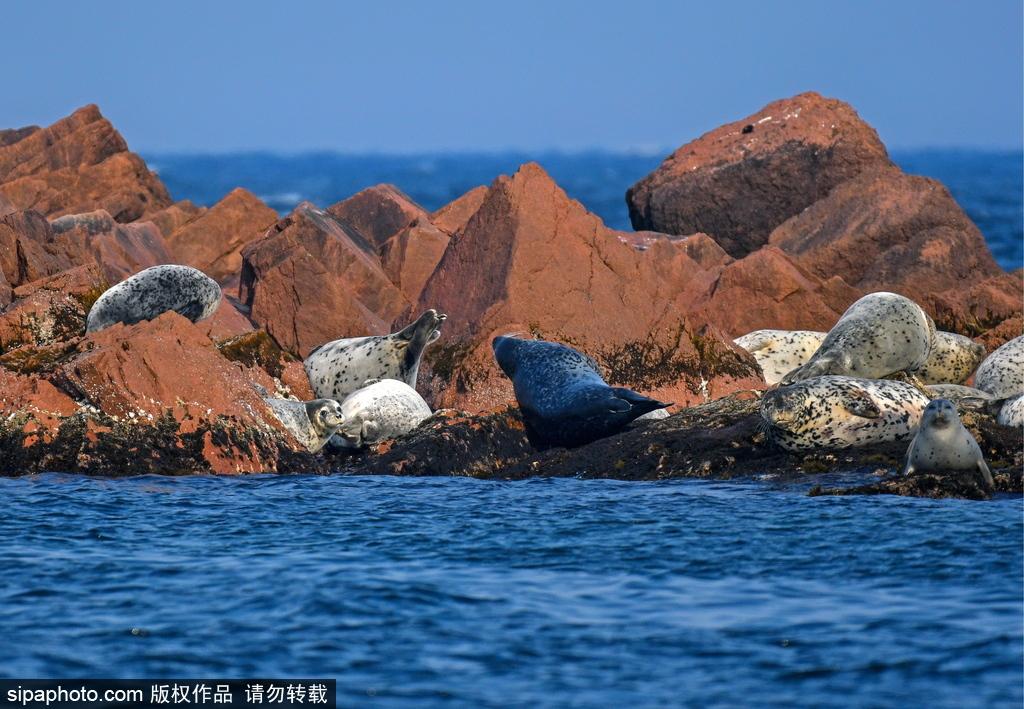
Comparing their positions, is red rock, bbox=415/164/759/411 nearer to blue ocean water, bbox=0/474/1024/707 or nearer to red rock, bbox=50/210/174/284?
blue ocean water, bbox=0/474/1024/707

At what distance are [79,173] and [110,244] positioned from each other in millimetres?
10004

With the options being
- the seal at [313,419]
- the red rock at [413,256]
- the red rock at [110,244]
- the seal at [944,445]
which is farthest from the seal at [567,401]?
the red rock at [110,244]

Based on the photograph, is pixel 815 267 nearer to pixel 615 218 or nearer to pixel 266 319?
pixel 266 319

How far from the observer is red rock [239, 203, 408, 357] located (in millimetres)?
18297

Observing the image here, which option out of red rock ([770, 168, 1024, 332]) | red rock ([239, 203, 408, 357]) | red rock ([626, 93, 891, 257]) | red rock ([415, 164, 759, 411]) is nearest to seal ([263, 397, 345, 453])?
red rock ([415, 164, 759, 411])

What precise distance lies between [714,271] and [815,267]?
9.79 feet

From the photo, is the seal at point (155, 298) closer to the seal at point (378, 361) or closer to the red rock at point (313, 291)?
the red rock at point (313, 291)

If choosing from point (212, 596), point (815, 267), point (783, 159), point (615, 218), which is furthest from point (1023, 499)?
point (615, 218)

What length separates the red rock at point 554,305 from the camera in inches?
624

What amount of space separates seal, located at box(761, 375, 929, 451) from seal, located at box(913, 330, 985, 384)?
5025mm

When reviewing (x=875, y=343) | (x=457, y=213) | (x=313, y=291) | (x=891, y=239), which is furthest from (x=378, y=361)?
(x=891, y=239)

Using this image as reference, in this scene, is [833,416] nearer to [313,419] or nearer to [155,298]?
[313,419]

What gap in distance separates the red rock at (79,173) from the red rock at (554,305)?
1405cm

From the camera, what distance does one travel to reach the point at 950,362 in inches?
675
